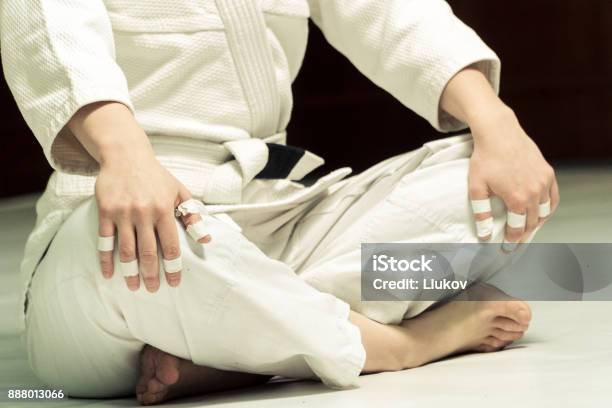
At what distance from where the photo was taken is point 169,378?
1.17 metres

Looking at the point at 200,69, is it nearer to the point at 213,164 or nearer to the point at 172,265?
the point at 213,164

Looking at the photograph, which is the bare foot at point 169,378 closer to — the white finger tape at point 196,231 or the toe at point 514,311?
the white finger tape at point 196,231

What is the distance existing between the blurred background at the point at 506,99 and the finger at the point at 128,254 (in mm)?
2312

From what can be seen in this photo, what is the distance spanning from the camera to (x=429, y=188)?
133 centimetres

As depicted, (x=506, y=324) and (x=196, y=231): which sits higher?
(x=196, y=231)

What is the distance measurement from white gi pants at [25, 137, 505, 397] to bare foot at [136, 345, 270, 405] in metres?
0.01

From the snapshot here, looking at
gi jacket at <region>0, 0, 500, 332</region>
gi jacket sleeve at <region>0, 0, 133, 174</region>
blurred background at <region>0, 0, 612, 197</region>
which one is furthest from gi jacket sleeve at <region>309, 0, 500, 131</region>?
blurred background at <region>0, 0, 612, 197</region>

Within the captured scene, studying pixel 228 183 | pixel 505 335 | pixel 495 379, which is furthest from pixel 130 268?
pixel 505 335

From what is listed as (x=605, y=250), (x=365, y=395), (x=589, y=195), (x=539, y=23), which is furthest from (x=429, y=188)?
(x=539, y=23)

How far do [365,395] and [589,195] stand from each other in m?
1.58

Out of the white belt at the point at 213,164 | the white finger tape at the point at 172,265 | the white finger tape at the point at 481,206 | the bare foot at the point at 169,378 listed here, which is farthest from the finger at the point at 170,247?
the white finger tape at the point at 481,206

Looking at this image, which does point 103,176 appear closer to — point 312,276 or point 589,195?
point 312,276

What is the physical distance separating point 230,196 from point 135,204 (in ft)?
0.95

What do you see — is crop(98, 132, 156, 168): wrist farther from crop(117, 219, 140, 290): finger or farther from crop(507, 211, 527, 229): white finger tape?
crop(507, 211, 527, 229): white finger tape
